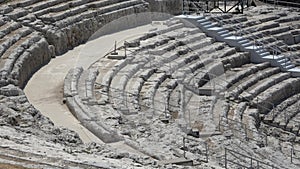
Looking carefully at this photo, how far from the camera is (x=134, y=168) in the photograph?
11.4m

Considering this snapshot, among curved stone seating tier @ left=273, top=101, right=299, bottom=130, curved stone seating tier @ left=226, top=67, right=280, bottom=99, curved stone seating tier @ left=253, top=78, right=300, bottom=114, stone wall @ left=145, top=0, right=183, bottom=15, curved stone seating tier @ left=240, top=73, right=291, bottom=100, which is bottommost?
curved stone seating tier @ left=273, top=101, right=299, bottom=130

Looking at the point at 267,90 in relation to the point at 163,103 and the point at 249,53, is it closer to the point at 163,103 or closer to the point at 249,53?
the point at 249,53

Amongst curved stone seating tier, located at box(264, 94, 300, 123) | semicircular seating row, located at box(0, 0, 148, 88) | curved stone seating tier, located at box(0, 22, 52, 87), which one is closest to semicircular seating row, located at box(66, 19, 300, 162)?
curved stone seating tier, located at box(264, 94, 300, 123)

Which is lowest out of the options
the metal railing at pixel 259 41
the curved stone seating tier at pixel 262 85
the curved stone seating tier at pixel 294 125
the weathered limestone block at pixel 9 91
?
the curved stone seating tier at pixel 294 125

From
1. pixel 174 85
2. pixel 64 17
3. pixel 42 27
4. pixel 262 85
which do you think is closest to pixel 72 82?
pixel 174 85

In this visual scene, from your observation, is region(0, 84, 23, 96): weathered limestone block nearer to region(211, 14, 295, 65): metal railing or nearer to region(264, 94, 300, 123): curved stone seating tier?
region(264, 94, 300, 123): curved stone seating tier

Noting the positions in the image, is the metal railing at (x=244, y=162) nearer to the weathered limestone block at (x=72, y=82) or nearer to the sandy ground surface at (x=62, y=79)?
the sandy ground surface at (x=62, y=79)

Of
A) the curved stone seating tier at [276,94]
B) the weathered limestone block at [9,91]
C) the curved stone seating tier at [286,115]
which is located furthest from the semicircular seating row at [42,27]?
the curved stone seating tier at [286,115]

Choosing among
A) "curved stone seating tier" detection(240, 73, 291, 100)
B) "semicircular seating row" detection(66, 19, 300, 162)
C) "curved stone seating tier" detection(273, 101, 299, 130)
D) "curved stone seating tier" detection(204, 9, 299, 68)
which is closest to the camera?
"semicircular seating row" detection(66, 19, 300, 162)

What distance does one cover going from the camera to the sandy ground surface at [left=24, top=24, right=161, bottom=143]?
15.9 m

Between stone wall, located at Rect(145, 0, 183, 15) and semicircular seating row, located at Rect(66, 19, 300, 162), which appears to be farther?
stone wall, located at Rect(145, 0, 183, 15)

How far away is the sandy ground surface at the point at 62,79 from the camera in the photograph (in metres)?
15.9

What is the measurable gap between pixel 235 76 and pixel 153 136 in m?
8.81

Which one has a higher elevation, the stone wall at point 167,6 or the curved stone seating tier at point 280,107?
the stone wall at point 167,6
